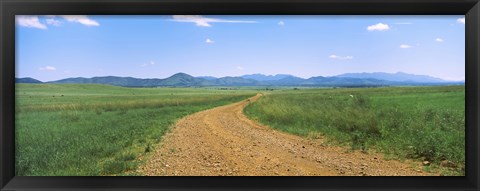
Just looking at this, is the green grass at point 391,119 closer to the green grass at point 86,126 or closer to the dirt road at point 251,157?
the dirt road at point 251,157

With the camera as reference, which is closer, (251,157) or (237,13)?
(237,13)

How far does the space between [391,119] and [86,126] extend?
8.81 ft

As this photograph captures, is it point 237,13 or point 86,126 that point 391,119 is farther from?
point 86,126

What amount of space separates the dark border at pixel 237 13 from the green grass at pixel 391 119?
5.9 inches

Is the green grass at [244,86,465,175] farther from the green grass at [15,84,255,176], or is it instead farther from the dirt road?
the green grass at [15,84,255,176]

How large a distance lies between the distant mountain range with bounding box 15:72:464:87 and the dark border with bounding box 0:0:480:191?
1.44 feet

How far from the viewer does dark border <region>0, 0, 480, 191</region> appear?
309 centimetres

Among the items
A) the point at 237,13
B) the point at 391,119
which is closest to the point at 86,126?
the point at 237,13

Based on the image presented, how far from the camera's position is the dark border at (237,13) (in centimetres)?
309

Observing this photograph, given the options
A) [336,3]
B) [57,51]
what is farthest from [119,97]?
[336,3]

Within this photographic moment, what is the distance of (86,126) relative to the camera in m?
3.39

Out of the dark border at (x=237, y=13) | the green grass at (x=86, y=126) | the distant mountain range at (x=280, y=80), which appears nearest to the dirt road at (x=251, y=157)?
the dark border at (x=237, y=13)

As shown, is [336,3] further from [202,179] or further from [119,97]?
[119,97]

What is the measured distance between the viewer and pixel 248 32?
3490 mm
